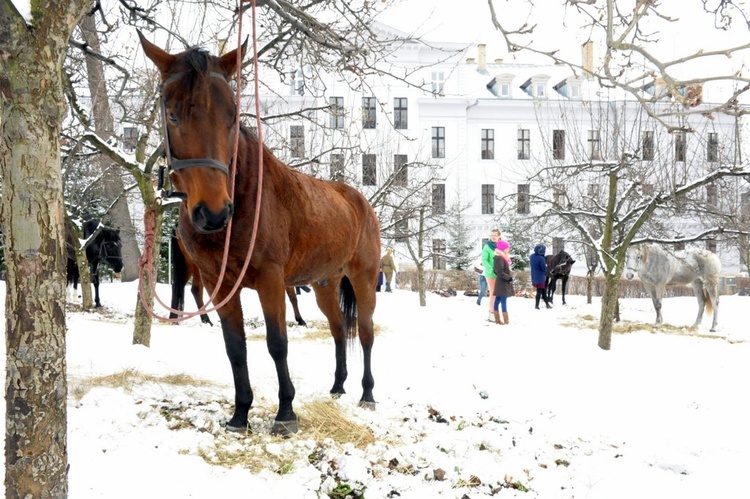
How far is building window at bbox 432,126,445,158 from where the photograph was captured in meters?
40.0

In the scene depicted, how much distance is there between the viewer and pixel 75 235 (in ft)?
36.4

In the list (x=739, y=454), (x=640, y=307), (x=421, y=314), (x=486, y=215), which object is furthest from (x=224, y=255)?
(x=486, y=215)

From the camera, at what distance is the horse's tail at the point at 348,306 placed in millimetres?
5566

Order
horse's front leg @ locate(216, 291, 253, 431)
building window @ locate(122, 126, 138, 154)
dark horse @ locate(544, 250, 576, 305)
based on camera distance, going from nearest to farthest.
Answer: horse's front leg @ locate(216, 291, 253, 431) → building window @ locate(122, 126, 138, 154) → dark horse @ locate(544, 250, 576, 305)

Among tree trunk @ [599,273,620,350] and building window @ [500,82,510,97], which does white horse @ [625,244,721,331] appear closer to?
tree trunk @ [599,273,620,350]

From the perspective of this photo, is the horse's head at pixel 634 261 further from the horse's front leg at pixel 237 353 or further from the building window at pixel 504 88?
the building window at pixel 504 88

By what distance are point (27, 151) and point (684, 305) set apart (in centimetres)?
1981

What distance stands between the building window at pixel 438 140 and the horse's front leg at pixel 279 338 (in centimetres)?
3713

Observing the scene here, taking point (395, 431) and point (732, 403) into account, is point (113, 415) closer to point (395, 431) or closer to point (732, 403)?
point (395, 431)

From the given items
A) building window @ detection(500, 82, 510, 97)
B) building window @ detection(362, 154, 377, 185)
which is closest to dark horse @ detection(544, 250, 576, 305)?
building window @ detection(362, 154, 377, 185)

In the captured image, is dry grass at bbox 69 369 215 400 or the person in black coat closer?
dry grass at bbox 69 369 215 400

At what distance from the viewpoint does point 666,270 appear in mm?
13930

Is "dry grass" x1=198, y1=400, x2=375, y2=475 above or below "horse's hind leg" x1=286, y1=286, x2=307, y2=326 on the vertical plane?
below

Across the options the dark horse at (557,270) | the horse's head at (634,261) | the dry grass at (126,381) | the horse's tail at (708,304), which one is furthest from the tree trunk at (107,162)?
the horse's tail at (708,304)
